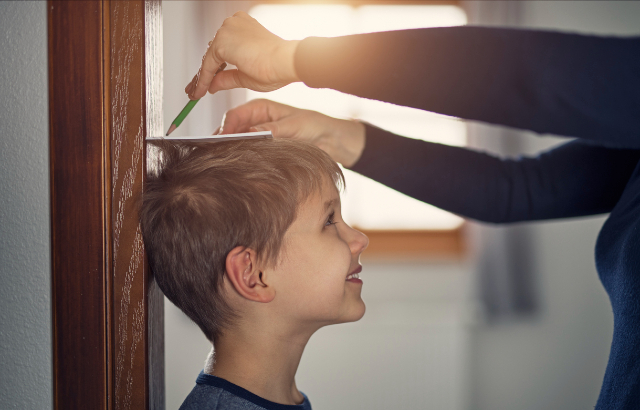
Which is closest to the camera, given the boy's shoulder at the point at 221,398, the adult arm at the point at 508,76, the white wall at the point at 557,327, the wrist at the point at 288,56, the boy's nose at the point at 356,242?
the adult arm at the point at 508,76

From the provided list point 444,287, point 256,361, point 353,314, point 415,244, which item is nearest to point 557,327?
point 444,287

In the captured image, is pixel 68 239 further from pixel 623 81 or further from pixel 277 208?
pixel 623 81

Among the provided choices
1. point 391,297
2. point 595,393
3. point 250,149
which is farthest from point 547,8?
point 250,149

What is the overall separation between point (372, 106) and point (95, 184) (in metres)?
1.89

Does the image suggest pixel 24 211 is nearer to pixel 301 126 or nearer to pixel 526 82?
pixel 301 126

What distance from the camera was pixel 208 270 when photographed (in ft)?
2.40

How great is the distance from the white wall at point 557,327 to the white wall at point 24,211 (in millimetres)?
2007

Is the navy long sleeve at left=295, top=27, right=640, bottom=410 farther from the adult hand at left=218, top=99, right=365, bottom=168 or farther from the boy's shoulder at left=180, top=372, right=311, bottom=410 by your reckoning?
the boy's shoulder at left=180, top=372, right=311, bottom=410

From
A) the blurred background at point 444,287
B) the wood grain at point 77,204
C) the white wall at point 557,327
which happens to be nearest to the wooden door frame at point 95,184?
the wood grain at point 77,204

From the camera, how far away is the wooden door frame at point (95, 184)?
1.78 feet

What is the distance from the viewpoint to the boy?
2.36ft

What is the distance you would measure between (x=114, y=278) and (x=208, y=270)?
180mm

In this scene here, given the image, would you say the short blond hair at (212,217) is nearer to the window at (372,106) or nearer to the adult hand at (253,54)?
the adult hand at (253,54)

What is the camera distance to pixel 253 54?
1.82ft
